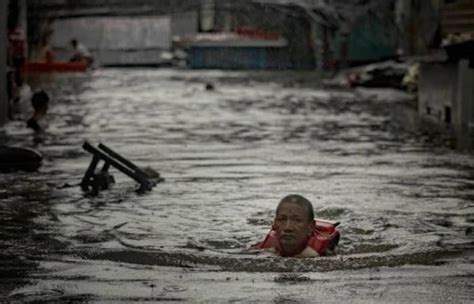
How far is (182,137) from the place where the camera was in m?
20.1

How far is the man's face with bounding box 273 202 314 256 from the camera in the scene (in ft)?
28.0

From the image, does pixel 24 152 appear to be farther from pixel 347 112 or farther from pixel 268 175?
pixel 347 112

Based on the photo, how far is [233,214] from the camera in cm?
1102

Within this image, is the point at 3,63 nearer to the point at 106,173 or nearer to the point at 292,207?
the point at 106,173

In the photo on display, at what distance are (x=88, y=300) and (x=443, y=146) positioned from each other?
1190 cm

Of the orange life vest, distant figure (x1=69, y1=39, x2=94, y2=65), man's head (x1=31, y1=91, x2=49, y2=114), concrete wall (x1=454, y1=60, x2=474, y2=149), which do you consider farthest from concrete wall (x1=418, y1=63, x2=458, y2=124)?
distant figure (x1=69, y1=39, x2=94, y2=65)

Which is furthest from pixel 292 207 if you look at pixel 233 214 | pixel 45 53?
pixel 45 53

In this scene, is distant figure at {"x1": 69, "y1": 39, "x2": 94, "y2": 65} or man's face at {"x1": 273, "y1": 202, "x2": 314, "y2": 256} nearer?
man's face at {"x1": 273, "y1": 202, "x2": 314, "y2": 256}

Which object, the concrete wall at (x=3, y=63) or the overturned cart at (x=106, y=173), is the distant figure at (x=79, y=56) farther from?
the overturned cart at (x=106, y=173)

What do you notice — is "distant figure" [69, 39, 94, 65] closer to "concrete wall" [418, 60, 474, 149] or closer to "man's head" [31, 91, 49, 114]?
"concrete wall" [418, 60, 474, 149]

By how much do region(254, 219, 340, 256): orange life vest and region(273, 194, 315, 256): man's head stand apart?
0.09 m

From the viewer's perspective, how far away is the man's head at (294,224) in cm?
852

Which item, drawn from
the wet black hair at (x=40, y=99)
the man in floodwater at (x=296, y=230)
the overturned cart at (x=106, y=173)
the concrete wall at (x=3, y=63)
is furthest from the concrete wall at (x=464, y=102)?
the man in floodwater at (x=296, y=230)

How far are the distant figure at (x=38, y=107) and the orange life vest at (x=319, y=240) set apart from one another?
11.6m
